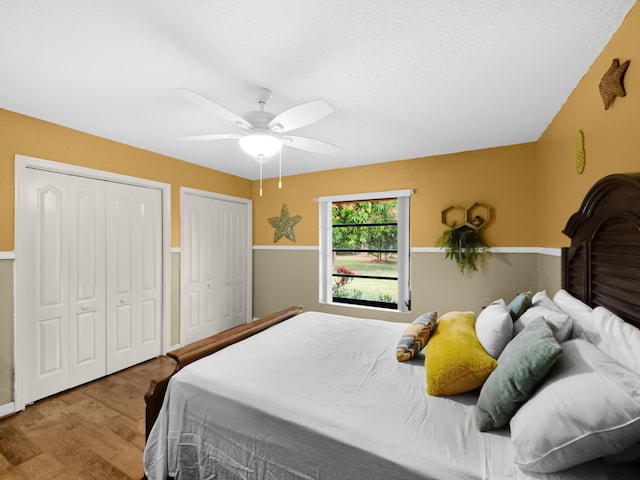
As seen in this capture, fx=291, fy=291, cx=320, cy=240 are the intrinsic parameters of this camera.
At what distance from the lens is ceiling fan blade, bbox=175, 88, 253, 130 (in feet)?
4.89

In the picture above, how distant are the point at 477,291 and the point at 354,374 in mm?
2207

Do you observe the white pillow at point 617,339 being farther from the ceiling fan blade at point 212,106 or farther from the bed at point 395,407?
the ceiling fan blade at point 212,106

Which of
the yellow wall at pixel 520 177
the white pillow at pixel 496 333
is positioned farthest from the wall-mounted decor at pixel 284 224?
the white pillow at pixel 496 333

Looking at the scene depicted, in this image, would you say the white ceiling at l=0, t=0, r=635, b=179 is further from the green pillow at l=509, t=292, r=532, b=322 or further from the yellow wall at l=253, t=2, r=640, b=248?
the green pillow at l=509, t=292, r=532, b=322

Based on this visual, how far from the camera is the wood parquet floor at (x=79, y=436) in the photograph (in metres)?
1.75

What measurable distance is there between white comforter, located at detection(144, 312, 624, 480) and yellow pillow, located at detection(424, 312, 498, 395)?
0.06 metres

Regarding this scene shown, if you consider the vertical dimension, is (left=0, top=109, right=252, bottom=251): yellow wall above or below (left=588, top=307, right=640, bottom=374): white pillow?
above

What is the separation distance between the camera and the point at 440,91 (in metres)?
1.99

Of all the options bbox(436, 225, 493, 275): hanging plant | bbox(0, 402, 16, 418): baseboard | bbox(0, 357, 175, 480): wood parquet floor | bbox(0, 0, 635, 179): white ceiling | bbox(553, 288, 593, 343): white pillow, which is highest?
bbox(0, 0, 635, 179): white ceiling

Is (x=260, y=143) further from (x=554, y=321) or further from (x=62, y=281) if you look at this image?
(x=62, y=281)

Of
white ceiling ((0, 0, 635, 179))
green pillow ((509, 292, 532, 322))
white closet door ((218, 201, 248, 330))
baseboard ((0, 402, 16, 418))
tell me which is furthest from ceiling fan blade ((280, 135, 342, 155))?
baseboard ((0, 402, 16, 418))

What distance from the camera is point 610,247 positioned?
1.43 meters

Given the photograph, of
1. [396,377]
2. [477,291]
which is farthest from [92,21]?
[477,291]

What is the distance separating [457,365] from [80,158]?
3.44 meters
